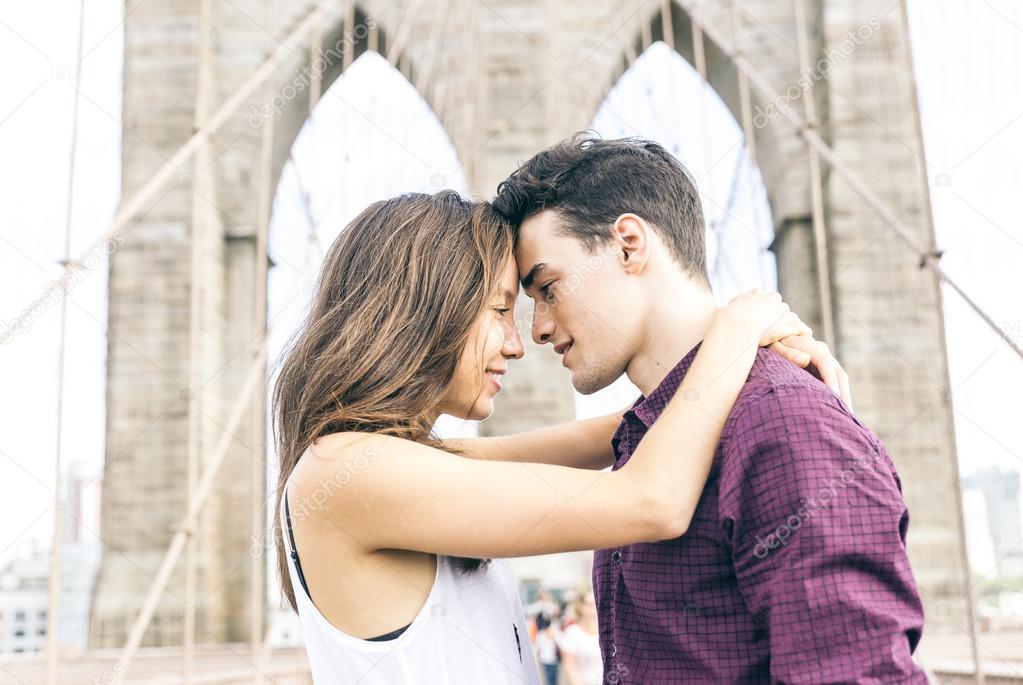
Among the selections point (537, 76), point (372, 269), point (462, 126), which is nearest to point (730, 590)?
point (372, 269)

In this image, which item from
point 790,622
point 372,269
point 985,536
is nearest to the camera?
point 790,622

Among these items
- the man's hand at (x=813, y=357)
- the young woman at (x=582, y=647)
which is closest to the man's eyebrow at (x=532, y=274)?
the man's hand at (x=813, y=357)

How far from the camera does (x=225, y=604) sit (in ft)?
28.3

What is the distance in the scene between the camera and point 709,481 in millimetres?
1018

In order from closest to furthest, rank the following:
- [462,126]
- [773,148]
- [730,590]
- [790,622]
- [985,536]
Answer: [790,622]
[730,590]
[985,536]
[462,126]
[773,148]

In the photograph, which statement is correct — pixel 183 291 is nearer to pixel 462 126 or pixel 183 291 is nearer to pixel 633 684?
pixel 462 126

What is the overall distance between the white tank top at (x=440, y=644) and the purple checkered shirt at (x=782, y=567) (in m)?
0.12

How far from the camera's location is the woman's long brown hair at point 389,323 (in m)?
1.12

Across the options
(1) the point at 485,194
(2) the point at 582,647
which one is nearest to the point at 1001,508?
(2) the point at 582,647

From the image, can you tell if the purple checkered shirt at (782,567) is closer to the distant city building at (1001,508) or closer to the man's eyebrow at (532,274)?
the man's eyebrow at (532,274)

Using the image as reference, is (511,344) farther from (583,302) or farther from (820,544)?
(820,544)

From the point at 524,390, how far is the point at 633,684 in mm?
6997

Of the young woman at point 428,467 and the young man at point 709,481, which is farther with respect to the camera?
the young woman at point 428,467

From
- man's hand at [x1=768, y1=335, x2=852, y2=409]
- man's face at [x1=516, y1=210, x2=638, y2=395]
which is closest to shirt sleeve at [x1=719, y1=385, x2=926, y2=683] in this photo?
man's hand at [x1=768, y1=335, x2=852, y2=409]
